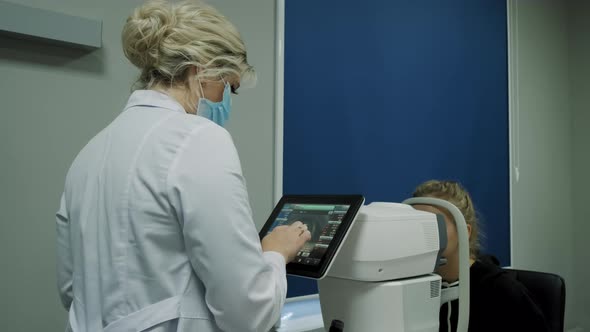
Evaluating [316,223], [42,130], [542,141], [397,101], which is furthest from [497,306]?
[542,141]

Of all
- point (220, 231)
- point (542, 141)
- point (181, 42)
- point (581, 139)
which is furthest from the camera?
point (581, 139)

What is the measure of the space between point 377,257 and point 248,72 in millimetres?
505

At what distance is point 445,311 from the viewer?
158 centimetres

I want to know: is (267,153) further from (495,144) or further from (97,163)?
(495,144)

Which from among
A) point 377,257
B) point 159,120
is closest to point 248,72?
point 159,120

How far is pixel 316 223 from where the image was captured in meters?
1.10

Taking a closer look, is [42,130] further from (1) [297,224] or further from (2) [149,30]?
(1) [297,224]

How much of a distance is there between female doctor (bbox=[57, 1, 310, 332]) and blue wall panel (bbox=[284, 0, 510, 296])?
118 cm

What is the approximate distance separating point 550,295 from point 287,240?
3.91 ft

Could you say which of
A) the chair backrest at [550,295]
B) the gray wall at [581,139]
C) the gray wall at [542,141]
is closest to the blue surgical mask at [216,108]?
the chair backrest at [550,295]

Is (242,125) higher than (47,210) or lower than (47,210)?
higher

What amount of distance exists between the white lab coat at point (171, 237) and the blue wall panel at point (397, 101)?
4.11 feet

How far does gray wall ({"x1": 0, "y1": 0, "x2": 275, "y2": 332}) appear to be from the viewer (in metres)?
1.53

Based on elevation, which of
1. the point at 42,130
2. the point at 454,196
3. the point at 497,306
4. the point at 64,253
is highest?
the point at 42,130
